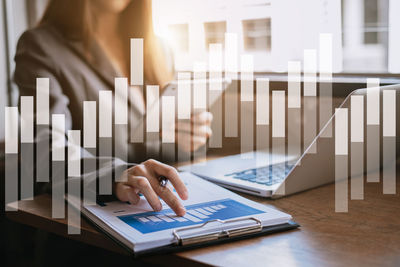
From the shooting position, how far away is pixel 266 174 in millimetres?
936

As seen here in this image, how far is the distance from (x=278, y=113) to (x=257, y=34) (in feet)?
1.19

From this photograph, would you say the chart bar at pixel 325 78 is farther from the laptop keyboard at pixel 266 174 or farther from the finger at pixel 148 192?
the finger at pixel 148 192

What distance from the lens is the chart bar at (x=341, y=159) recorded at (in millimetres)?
801

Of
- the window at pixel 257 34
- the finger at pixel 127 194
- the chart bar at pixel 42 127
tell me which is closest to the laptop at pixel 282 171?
the finger at pixel 127 194

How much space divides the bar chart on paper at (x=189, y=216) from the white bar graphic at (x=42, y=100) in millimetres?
621

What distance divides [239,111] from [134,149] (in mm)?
360

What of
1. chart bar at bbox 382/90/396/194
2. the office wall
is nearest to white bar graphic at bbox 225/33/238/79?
chart bar at bbox 382/90/396/194

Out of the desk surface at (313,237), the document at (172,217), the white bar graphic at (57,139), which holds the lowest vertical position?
the desk surface at (313,237)

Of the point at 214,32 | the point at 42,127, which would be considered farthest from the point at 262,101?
the point at 42,127

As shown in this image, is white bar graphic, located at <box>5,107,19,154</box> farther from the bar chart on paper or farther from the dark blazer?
the bar chart on paper

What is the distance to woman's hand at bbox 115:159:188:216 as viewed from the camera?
707 mm

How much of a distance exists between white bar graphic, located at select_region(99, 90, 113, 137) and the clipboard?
86 centimetres

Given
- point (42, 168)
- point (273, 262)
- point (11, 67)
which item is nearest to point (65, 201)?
point (42, 168)

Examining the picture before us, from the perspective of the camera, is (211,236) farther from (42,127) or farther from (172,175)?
(42,127)
